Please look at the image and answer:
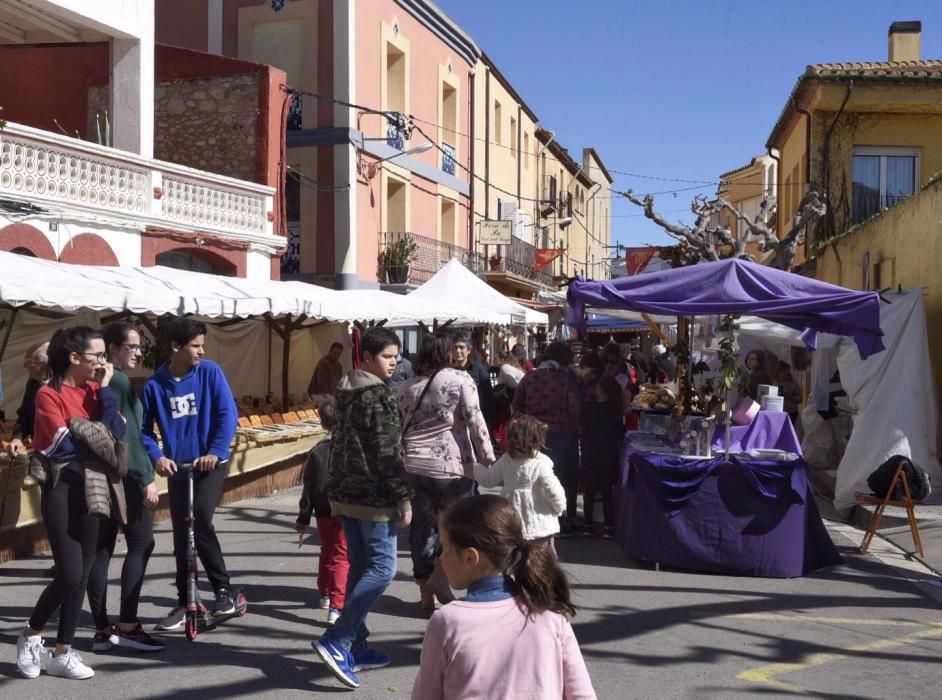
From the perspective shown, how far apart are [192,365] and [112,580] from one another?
2353 millimetres

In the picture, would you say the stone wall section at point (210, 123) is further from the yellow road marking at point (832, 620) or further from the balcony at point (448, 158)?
the yellow road marking at point (832, 620)

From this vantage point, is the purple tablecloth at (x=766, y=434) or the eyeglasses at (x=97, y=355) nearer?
the eyeglasses at (x=97, y=355)

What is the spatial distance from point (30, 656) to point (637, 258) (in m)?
27.4

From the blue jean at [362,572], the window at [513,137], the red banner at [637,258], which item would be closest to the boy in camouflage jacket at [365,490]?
the blue jean at [362,572]

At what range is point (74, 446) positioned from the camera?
5.38m

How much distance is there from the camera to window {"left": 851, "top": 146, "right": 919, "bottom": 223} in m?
21.5

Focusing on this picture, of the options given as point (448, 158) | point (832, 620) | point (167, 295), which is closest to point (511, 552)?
point (832, 620)

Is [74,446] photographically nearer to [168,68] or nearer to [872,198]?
[168,68]

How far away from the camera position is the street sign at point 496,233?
3022 cm

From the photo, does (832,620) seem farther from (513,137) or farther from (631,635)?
(513,137)

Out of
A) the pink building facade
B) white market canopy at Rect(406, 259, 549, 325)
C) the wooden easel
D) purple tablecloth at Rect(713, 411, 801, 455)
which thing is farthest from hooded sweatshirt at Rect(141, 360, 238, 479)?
the pink building facade

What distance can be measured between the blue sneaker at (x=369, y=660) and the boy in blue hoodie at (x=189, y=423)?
1.21m

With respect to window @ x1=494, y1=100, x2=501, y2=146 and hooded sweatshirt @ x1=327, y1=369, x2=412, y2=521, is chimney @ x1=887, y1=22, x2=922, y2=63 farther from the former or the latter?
hooded sweatshirt @ x1=327, y1=369, x2=412, y2=521

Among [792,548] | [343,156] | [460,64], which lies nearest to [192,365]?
[792,548]
